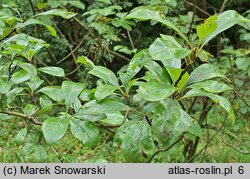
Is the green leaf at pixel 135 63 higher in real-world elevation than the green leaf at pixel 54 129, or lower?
higher

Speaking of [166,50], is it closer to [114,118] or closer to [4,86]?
[114,118]

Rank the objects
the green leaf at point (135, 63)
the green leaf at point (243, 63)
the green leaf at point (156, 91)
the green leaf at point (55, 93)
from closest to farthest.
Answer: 1. the green leaf at point (156, 91)
2. the green leaf at point (135, 63)
3. the green leaf at point (55, 93)
4. the green leaf at point (243, 63)

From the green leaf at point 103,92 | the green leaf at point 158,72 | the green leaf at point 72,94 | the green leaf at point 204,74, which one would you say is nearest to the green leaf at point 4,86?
the green leaf at point 72,94

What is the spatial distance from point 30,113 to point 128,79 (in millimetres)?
333

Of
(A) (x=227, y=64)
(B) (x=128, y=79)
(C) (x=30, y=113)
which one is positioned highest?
(B) (x=128, y=79)

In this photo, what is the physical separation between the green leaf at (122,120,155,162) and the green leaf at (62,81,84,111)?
20 centimetres

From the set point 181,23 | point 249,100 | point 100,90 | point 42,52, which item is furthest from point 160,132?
point 42,52

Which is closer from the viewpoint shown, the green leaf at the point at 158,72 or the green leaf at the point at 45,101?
the green leaf at the point at 158,72

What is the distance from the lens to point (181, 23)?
2.65 metres

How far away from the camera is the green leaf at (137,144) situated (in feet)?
3.25

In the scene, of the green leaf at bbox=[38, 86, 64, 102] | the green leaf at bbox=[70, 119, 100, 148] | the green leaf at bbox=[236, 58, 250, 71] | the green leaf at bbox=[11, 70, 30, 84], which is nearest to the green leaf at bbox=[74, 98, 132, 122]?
the green leaf at bbox=[70, 119, 100, 148]

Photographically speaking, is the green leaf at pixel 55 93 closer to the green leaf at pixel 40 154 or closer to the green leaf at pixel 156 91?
the green leaf at pixel 40 154

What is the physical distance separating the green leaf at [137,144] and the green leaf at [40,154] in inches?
12.9
